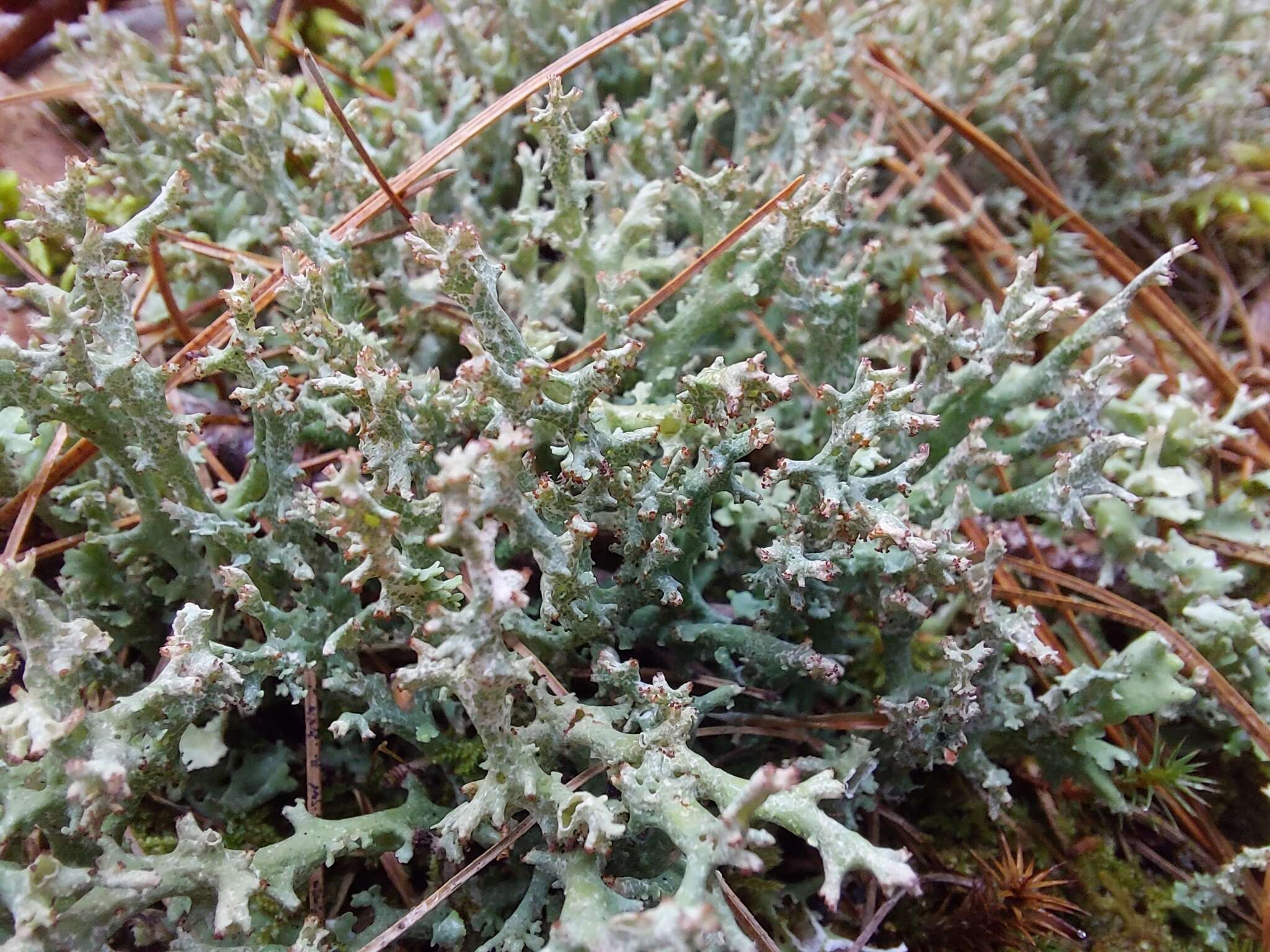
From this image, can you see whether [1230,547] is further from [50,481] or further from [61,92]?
[61,92]

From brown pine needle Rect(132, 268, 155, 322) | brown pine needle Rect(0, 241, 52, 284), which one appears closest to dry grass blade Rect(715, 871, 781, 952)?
brown pine needle Rect(132, 268, 155, 322)

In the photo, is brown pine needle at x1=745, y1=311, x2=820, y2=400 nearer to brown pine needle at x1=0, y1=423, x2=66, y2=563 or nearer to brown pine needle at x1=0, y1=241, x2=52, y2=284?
brown pine needle at x1=0, y1=423, x2=66, y2=563

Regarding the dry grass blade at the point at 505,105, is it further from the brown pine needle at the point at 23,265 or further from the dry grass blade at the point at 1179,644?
the dry grass blade at the point at 1179,644

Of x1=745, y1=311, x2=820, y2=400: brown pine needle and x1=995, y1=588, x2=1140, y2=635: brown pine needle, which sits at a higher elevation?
x1=745, y1=311, x2=820, y2=400: brown pine needle

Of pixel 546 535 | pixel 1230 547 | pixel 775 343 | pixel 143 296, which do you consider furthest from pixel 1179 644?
pixel 143 296

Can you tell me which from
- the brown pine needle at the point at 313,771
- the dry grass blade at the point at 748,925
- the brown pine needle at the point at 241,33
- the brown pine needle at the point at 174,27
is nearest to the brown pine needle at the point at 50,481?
the brown pine needle at the point at 313,771
